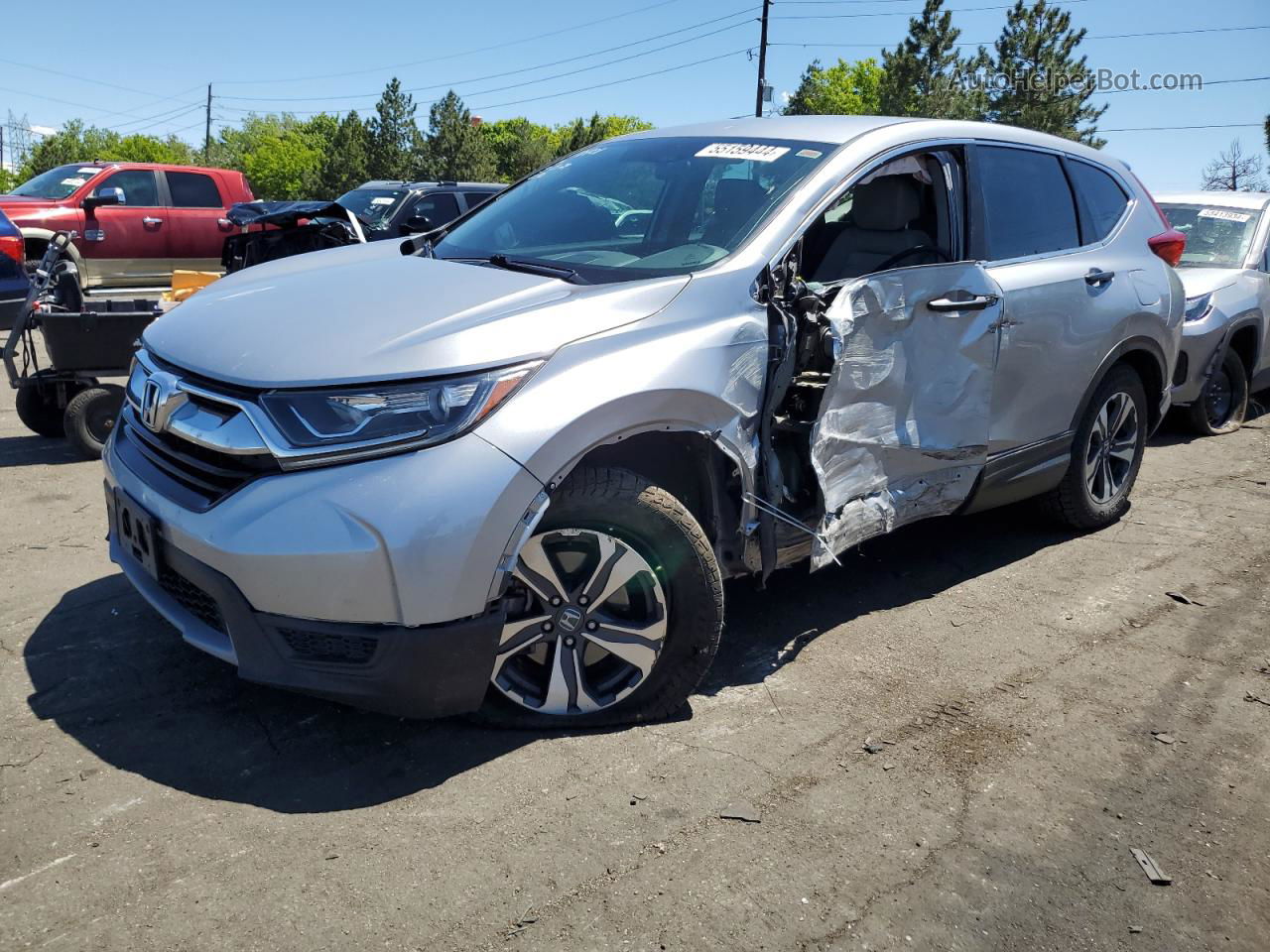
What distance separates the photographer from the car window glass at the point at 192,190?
595 inches

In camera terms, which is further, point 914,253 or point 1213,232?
point 1213,232

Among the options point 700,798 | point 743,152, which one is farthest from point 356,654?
point 743,152

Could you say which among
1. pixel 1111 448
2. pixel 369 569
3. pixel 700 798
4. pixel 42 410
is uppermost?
pixel 369 569

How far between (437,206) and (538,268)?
1068 centimetres

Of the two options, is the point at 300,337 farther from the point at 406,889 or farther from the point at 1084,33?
the point at 1084,33

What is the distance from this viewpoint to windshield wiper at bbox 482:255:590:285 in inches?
129

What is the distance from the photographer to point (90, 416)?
6109mm

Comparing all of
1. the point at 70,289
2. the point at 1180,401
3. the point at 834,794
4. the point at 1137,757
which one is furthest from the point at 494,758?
the point at 1180,401

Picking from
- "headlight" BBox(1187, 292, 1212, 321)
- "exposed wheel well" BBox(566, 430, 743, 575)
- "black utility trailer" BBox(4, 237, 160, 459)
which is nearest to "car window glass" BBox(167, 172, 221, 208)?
"black utility trailer" BBox(4, 237, 160, 459)

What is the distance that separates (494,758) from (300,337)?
131 centimetres

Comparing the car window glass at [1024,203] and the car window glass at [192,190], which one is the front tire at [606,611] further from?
the car window glass at [192,190]

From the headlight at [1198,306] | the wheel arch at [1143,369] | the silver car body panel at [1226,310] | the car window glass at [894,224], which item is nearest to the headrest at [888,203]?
the car window glass at [894,224]

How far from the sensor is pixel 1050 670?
385 cm

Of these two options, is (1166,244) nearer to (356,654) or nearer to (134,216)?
(356,654)
